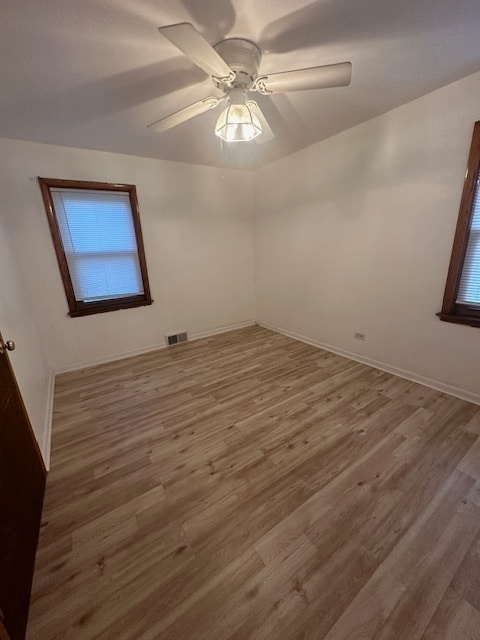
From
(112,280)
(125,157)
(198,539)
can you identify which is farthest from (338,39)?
(112,280)

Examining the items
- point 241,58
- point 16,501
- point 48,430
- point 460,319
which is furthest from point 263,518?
point 241,58

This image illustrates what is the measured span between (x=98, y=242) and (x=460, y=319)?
3.72 metres

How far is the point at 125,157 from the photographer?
2898mm

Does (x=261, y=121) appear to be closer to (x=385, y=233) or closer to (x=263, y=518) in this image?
(x=385, y=233)

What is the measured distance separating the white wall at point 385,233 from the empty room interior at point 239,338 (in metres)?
0.02

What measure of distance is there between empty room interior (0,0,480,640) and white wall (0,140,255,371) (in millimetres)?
27

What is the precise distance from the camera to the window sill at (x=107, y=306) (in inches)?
116

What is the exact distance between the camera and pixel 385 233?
2457 millimetres

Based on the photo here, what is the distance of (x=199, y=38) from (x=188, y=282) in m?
2.70

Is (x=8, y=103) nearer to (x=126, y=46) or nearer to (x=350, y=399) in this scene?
(x=126, y=46)

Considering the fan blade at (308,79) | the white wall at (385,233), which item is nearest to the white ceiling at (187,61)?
the fan blade at (308,79)

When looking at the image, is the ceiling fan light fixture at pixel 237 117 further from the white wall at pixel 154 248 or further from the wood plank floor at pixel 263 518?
the wood plank floor at pixel 263 518

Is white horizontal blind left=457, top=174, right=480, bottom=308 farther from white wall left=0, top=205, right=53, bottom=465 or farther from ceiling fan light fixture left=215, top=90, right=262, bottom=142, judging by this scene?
white wall left=0, top=205, right=53, bottom=465

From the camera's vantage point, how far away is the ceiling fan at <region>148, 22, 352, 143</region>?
114 centimetres
